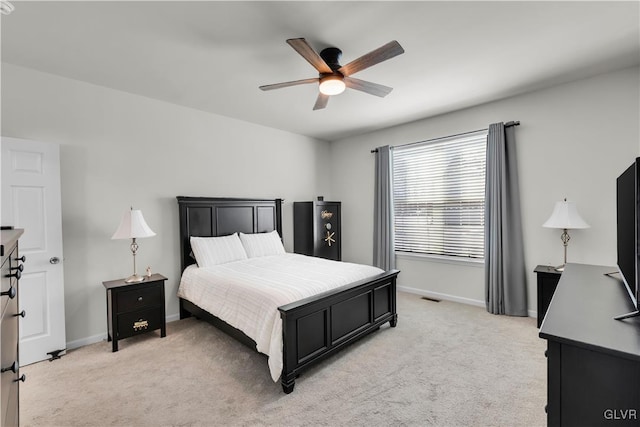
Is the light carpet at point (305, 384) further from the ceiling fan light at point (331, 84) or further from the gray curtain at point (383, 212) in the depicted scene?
the ceiling fan light at point (331, 84)

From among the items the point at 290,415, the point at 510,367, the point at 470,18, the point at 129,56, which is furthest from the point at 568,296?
the point at 129,56

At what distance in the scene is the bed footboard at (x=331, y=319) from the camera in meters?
2.18

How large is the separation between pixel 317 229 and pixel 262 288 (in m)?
2.51

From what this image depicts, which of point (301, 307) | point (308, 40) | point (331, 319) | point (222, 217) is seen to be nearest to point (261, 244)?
point (222, 217)

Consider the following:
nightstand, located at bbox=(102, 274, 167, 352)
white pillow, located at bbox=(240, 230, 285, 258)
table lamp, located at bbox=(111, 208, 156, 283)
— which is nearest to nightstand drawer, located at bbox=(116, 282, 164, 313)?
nightstand, located at bbox=(102, 274, 167, 352)

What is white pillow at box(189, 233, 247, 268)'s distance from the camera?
3527mm

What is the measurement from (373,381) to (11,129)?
3884 mm

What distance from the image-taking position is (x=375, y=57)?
6.91ft

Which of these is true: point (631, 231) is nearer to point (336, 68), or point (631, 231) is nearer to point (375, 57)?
point (375, 57)

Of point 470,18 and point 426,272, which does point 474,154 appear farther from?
point 470,18

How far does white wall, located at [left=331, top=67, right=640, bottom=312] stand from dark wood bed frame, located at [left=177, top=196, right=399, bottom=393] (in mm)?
1748

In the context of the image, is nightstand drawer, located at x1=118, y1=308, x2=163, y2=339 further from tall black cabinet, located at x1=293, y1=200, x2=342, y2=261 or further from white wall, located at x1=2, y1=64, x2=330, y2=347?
tall black cabinet, located at x1=293, y1=200, x2=342, y2=261

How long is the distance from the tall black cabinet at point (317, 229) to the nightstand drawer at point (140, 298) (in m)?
2.39

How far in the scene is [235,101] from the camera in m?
3.62
